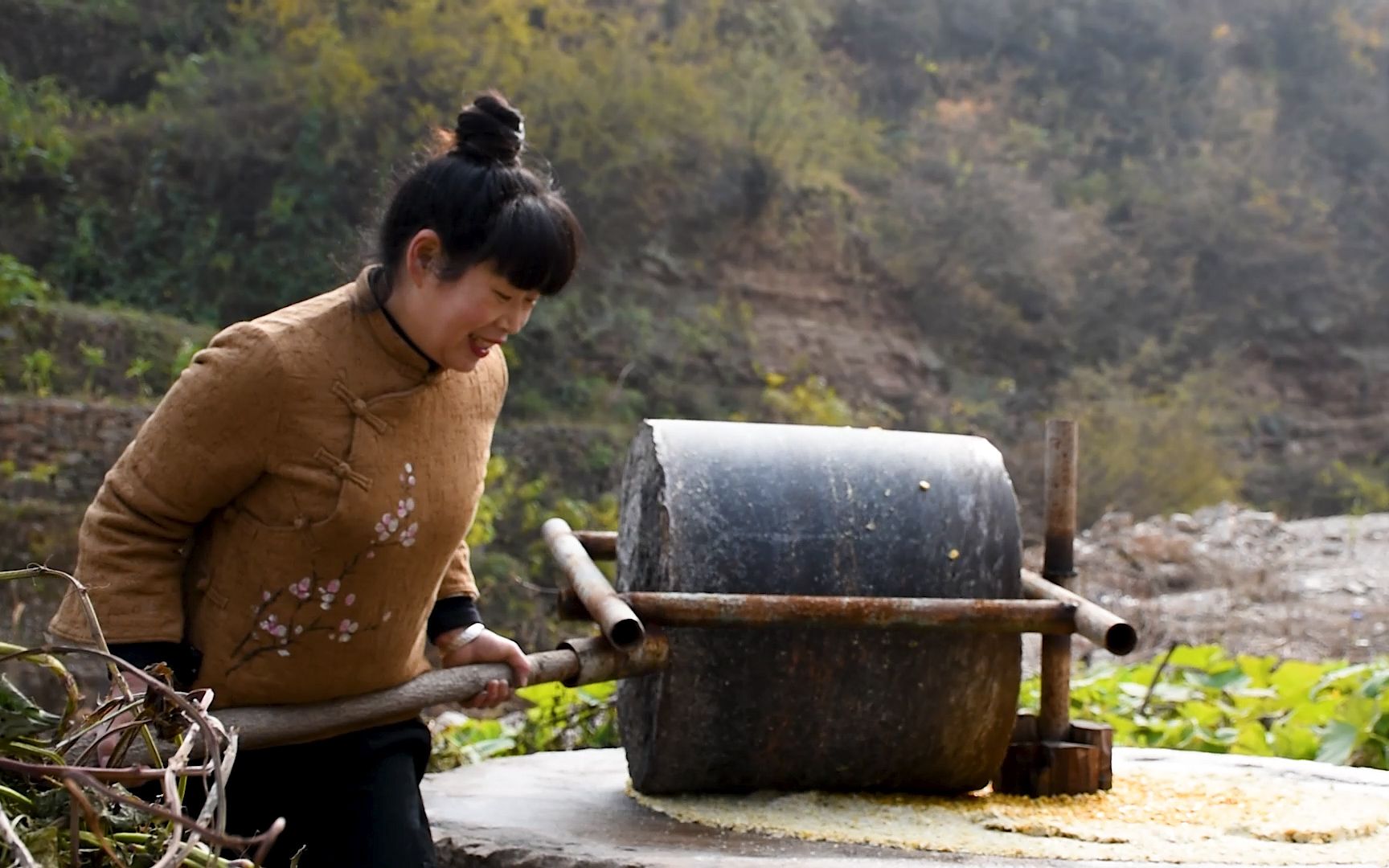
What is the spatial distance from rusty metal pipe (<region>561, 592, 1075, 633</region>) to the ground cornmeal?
321mm

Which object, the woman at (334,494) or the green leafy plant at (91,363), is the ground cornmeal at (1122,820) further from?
the green leafy plant at (91,363)

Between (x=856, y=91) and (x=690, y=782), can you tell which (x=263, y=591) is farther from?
(x=856, y=91)

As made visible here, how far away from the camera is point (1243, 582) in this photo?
8.68 m

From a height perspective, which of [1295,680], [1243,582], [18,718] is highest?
[18,718]

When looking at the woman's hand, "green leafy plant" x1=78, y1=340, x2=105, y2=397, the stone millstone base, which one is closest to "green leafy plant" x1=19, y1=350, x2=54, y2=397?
"green leafy plant" x1=78, y1=340, x2=105, y2=397

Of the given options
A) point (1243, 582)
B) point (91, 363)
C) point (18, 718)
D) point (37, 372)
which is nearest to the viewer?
point (18, 718)

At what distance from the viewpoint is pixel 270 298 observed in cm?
1198

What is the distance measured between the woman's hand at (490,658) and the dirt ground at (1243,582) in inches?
175

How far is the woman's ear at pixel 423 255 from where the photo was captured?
210cm

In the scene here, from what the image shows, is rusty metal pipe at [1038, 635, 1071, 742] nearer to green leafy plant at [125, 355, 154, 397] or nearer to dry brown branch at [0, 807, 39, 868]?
dry brown branch at [0, 807, 39, 868]

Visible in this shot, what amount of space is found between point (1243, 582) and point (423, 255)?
7.49 metres

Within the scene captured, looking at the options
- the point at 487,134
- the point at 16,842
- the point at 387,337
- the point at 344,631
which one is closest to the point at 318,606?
the point at 344,631

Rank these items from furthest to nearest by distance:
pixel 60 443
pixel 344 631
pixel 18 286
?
pixel 18 286 < pixel 60 443 < pixel 344 631

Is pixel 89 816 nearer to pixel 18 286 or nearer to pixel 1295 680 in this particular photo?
pixel 1295 680
